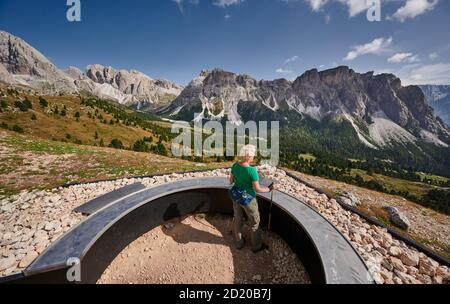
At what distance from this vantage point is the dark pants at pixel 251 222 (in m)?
6.16

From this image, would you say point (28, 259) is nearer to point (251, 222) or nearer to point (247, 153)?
point (251, 222)

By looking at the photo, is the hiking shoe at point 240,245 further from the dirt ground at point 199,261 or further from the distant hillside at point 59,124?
the distant hillside at point 59,124

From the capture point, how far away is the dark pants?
6164 mm

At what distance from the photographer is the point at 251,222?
6.28 m

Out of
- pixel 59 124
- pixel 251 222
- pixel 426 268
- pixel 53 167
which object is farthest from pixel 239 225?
pixel 59 124

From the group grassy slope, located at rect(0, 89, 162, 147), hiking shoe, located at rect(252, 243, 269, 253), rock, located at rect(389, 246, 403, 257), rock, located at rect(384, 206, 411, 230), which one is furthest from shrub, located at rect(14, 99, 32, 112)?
rock, located at rect(384, 206, 411, 230)

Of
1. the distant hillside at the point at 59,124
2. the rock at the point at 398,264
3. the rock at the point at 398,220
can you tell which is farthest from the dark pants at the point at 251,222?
the distant hillside at the point at 59,124

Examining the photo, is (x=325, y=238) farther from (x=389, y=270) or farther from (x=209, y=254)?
(x=209, y=254)

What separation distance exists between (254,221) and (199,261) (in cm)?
220

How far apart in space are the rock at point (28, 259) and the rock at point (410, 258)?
10208 mm

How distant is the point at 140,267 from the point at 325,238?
549 centimetres

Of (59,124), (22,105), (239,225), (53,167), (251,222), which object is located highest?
(22,105)

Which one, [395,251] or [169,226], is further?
[169,226]
